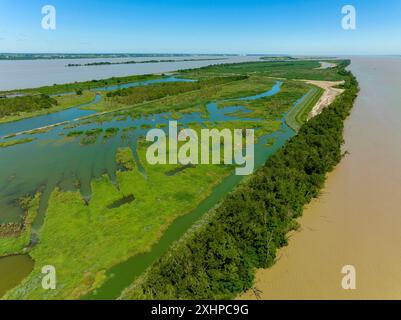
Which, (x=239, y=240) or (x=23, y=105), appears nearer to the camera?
(x=239, y=240)

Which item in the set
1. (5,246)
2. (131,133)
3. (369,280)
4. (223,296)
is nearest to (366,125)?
(369,280)

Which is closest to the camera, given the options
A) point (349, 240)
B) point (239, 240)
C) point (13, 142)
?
point (239, 240)

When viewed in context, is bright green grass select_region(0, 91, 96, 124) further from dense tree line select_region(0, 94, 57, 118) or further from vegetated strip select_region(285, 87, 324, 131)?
vegetated strip select_region(285, 87, 324, 131)

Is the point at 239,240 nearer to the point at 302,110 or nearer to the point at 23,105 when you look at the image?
the point at 302,110

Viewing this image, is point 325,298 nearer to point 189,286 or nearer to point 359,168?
point 189,286

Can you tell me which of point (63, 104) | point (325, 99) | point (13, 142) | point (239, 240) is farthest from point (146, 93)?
point (239, 240)

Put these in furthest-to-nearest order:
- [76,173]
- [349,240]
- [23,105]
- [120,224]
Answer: [23,105], [76,173], [120,224], [349,240]
